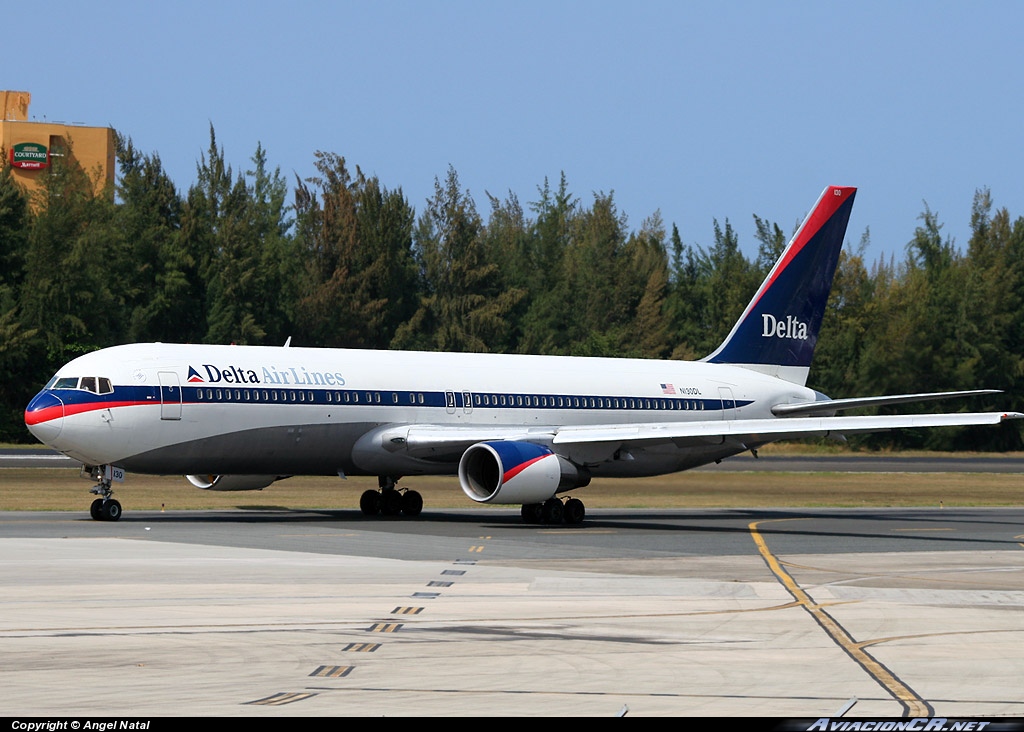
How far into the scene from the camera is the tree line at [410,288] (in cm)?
8044

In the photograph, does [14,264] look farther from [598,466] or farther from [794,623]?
[794,623]

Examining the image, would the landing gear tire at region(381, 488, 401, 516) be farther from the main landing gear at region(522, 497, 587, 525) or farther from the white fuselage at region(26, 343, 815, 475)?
the main landing gear at region(522, 497, 587, 525)

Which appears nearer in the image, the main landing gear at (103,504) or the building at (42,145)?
the main landing gear at (103,504)

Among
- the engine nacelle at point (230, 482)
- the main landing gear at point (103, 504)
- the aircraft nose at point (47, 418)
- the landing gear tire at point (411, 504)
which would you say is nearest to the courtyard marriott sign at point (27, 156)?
the engine nacelle at point (230, 482)

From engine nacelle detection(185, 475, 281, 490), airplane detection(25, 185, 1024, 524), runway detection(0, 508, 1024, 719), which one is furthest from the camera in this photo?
engine nacelle detection(185, 475, 281, 490)

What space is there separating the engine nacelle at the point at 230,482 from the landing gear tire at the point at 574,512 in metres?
7.54

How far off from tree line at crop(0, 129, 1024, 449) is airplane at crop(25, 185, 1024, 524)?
41776mm

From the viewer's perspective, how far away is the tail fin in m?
42.8

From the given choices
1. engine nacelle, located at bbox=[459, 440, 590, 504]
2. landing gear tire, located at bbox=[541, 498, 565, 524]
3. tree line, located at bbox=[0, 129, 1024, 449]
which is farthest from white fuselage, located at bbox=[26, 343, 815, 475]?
tree line, located at bbox=[0, 129, 1024, 449]

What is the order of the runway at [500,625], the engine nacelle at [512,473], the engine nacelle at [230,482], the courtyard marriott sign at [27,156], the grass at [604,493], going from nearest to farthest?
the runway at [500,625] < the engine nacelle at [512,473] < the engine nacelle at [230,482] < the grass at [604,493] < the courtyard marriott sign at [27,156]

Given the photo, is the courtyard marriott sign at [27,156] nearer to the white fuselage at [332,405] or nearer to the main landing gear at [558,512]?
the white fuselage at [332,405]

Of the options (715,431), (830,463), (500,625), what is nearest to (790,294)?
(715,431)

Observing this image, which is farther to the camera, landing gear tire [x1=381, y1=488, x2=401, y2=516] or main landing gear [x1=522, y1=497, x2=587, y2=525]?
landing gear tire [x1=381, y1=488, x2=401, y2=516]

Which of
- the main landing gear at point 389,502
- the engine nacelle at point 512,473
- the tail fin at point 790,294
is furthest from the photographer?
the tail fin at point 790,294
